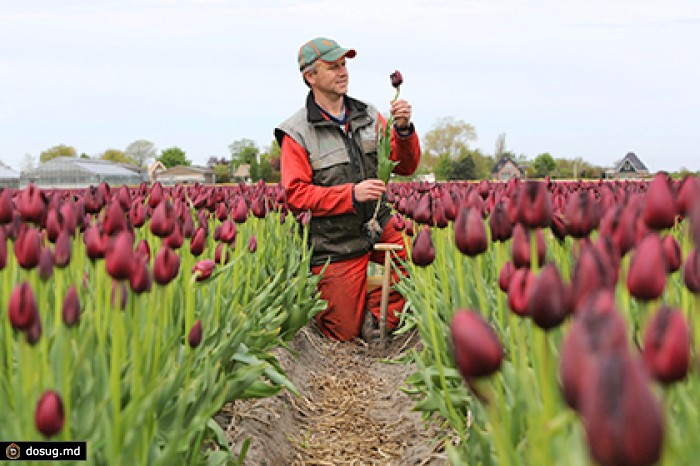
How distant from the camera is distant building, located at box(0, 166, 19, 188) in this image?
2469 inches

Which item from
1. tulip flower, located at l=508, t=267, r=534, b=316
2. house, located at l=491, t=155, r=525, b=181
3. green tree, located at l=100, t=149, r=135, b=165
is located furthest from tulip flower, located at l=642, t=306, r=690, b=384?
green tree, located at l=100, t=149, r=135, b=165

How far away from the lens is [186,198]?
6391mm

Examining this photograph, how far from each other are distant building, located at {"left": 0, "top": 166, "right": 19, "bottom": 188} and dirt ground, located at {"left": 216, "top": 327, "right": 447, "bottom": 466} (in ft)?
208

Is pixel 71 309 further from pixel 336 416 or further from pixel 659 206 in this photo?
pixel 336 416

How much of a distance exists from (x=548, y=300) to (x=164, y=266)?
133 cm

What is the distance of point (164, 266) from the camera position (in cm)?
227

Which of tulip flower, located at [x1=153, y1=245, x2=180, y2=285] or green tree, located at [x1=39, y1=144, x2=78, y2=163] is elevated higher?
green tree, located at [x1=39, y1=144, x2=78, y2=163]

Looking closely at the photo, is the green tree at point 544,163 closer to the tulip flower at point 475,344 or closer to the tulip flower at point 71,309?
the tulip flower at point 71,309

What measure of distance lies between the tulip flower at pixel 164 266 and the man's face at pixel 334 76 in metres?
3.83

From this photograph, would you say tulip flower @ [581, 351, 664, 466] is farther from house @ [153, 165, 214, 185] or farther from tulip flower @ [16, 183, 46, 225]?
house @ [153, 165, 214, 185]

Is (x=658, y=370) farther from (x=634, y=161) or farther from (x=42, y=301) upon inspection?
(x=634, y=161)

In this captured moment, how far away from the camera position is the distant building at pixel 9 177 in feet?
206

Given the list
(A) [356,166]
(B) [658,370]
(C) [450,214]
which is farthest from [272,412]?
(B) [658,370]

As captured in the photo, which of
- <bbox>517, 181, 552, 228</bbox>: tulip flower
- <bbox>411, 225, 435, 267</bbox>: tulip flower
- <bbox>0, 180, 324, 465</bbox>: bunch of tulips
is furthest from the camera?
Result: <bbox>411, 225, 435, 267</bbox>: tulip flower
